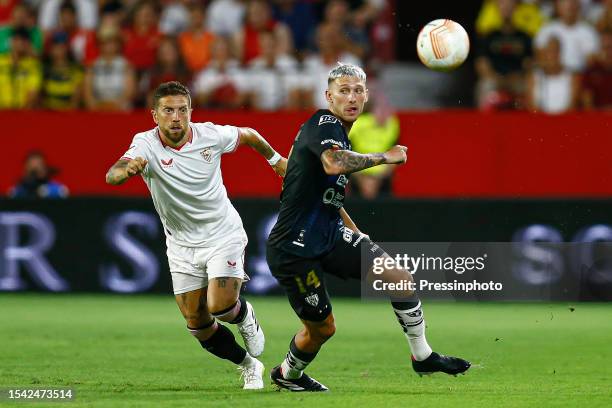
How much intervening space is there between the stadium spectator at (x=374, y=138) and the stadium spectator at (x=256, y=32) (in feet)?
5.23

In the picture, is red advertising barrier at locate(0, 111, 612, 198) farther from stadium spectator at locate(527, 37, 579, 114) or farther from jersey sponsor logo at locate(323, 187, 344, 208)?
jersey sponsor logo at locate(323, 187, 344, 208)

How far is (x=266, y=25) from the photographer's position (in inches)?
714

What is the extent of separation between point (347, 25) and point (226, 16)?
1782 mm

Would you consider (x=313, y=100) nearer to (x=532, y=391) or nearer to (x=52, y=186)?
(x=52, y=186)

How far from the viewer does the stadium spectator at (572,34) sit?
1759 centimetres

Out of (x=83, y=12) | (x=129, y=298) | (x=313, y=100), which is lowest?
(x=129, y=298)

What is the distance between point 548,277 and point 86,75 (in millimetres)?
6797

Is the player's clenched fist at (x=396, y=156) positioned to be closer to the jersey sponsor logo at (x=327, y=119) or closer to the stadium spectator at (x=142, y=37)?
the jersey sponsor logo at (x=327, y=119)

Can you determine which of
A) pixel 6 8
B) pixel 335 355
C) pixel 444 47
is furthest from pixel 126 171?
pixel 6 8

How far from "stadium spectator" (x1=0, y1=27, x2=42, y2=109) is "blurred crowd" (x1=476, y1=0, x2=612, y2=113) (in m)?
6.10

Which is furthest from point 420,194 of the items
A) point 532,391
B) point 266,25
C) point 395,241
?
point 532,391

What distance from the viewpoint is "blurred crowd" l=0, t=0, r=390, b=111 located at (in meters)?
17.4

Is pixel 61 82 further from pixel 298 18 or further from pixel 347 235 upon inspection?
pixel 347 235

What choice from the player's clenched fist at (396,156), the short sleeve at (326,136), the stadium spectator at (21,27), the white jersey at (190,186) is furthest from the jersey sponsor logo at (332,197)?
the stadium spectator at (21,27)
